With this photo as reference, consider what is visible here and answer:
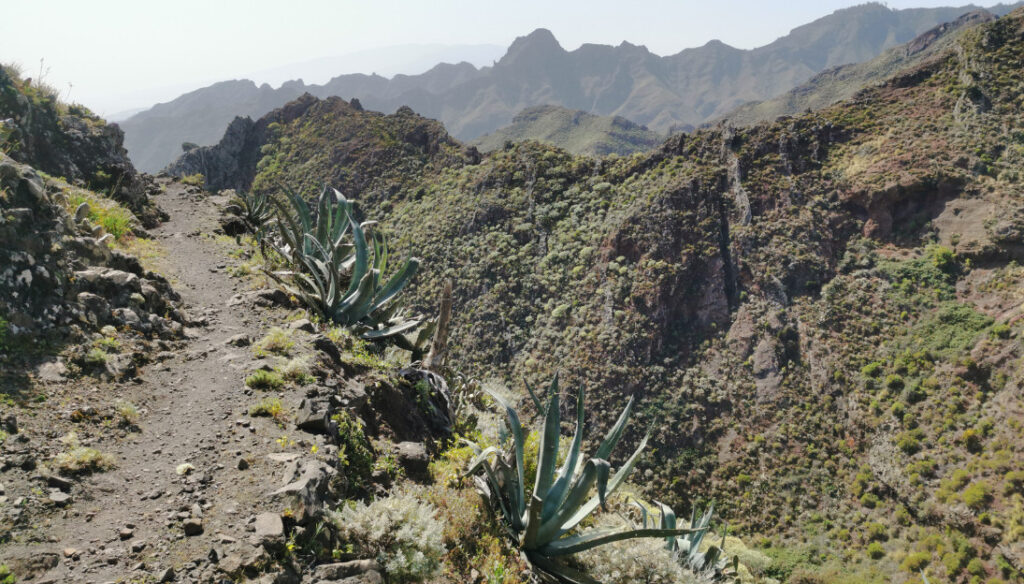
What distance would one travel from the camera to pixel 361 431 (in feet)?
12.2

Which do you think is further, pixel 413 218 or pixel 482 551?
pixel 413 218

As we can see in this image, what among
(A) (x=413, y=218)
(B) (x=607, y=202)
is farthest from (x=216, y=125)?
(B) (x=607, y=202)

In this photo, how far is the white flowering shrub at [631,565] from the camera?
3.50m

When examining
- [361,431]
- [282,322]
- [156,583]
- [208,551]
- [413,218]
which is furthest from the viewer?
[413,218]

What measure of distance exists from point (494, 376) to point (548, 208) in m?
13.8

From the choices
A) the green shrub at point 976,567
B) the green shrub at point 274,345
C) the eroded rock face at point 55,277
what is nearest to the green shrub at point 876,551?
the green shrub at point 976,567

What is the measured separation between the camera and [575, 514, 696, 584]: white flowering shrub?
3.50 meters

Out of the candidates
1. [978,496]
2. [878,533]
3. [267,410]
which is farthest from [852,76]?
[267,410]

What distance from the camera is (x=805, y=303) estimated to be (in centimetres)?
2741

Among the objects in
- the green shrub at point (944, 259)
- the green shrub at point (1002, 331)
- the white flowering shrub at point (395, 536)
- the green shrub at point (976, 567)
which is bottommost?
the green shrub at point (976, 567)

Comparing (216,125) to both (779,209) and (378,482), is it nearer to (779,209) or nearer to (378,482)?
(779,209)

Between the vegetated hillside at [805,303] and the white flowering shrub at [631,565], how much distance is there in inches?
634

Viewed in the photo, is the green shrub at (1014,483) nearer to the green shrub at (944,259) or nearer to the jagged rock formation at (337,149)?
the green shrub at (944,259)

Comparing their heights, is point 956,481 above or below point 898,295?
below
